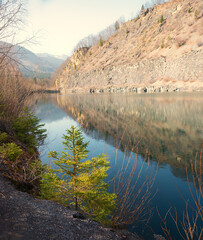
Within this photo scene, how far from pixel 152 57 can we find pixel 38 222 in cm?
9011

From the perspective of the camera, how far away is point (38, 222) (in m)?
3.83

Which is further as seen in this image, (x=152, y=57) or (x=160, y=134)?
(x=152, y=57)

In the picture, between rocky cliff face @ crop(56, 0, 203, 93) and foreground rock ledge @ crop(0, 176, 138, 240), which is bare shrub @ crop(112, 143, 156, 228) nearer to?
foreground rock ledge @ crop(0, 176, 138, 240)

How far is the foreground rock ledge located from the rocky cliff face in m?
66.2

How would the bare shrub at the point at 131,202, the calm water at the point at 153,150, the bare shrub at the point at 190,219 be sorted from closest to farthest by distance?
the bare shrub at the point at 190,219, the bare shrub at the point at 131,202, the calm water at the point at 153,150

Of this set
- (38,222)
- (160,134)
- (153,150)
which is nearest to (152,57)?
(160,134)

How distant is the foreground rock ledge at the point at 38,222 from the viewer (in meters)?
3.47

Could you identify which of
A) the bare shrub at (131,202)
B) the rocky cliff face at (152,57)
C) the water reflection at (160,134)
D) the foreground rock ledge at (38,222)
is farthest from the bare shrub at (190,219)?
the rocky cliff face at (152,57)

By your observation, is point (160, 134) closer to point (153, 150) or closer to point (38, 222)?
point (153, 150)

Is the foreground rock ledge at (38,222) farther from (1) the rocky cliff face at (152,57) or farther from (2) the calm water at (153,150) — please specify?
(1) the rocky cliff face at (152,57)

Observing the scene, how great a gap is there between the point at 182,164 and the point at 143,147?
397 cm

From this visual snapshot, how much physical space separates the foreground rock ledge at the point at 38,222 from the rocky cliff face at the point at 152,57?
66172 millimetres

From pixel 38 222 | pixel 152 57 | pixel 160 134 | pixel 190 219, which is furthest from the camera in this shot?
pixel 152 57

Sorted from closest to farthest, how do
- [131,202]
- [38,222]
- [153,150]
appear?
1. [38,222]
2. [131,202]
3. [153,150]
